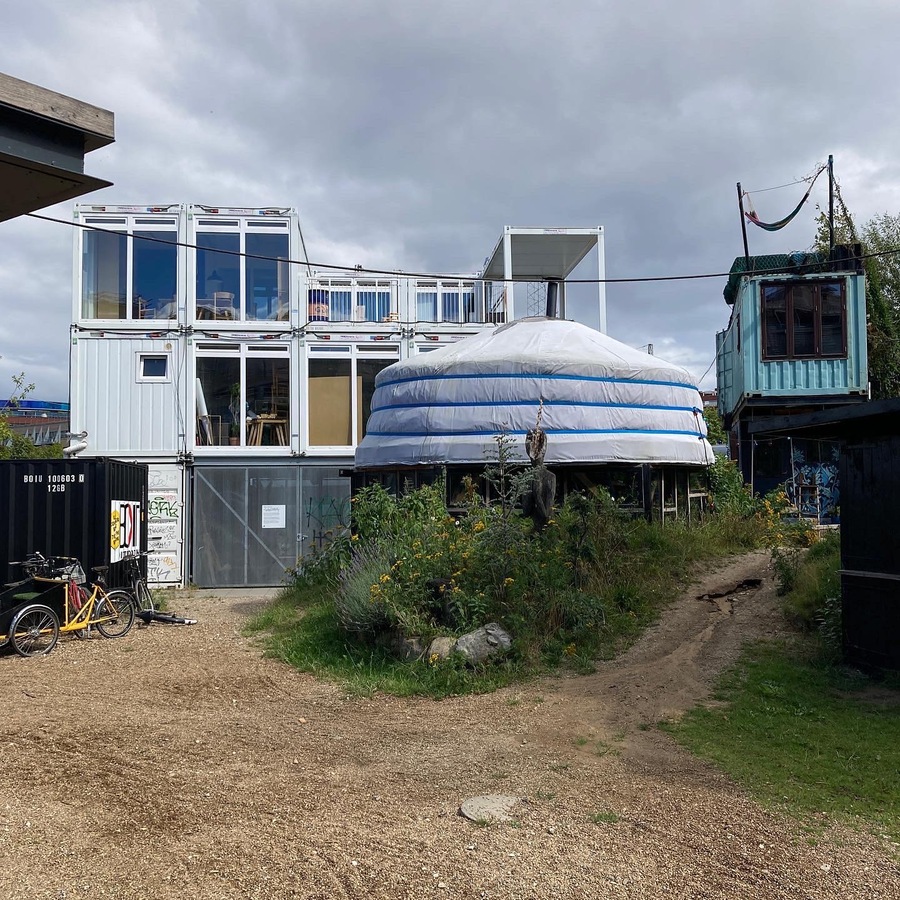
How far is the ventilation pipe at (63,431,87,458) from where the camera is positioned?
16609 millimetres

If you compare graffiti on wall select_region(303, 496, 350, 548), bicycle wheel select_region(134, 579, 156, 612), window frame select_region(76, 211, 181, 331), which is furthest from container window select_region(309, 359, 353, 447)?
bicycle wheel select_region(134, 579, 156, 612)

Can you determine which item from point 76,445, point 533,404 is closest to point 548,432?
point 533,404

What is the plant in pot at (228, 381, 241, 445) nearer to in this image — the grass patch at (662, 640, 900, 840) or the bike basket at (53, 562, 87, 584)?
the bike basket at (53, 562, 87, 584)

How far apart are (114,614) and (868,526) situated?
29.4 feet

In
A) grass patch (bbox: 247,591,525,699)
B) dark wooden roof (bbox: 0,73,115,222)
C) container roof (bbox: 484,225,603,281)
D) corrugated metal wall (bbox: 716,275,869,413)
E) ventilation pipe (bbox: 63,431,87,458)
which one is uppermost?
container roof (bbox: 484,225,603,281)

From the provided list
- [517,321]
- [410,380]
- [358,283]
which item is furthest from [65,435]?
[517,321]

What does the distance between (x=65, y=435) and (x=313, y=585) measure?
874 cm

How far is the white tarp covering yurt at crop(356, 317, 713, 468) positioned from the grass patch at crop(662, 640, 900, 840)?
5.58 meters

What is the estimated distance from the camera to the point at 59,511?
1141cm

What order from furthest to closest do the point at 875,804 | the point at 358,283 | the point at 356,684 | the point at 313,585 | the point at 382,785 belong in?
the point at 358,283 < the point at 313,585 < the point at 356,684 < the point at 382,785 < the point at 875,804

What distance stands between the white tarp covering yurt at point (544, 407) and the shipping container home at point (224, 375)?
148 inches

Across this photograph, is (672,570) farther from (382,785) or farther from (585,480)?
(382,785)

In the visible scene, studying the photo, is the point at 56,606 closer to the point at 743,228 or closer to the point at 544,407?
the point at 544,407

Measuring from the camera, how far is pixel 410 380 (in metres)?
14.4
